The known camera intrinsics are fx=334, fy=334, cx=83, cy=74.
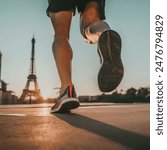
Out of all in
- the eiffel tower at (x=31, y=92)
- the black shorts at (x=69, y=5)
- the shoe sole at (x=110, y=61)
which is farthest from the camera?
the eiffel tower at (x=31, y=92)

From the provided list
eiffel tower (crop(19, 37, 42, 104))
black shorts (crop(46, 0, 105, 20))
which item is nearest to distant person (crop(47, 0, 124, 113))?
black shorts (crop(46, 0, 105, 20))

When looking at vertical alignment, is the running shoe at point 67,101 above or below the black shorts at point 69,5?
below

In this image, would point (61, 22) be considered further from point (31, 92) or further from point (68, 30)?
point (31, 92)

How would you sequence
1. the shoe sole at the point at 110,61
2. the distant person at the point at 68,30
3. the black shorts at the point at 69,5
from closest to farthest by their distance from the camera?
the shoe sole at the point at 110,61
the distant person at the point at 68,30
the black shorts at the point at 69,5

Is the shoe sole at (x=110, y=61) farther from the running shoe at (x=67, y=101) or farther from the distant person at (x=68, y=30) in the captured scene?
the running shoe at (x=67, y=101)

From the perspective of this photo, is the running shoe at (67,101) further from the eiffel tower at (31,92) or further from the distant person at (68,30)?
the eiffel tower at (31,92)

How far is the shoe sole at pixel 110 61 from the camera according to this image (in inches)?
62.3

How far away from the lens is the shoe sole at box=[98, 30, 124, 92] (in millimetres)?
1583

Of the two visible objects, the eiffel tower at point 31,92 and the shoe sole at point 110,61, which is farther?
the eiffel tower at point 31,92

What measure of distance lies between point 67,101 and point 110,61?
47 centimetres

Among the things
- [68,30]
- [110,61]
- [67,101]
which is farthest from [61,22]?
[110,61]

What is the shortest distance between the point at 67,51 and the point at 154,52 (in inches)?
21.0

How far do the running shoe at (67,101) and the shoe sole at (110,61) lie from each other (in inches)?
15.1

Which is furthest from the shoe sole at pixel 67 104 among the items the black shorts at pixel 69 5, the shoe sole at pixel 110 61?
the black shorts at pixel 69 5
